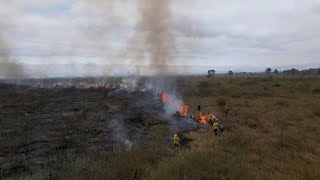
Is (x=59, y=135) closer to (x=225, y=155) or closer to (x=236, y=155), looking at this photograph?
(x=236, y=155)

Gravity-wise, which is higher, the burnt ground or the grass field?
the grass field

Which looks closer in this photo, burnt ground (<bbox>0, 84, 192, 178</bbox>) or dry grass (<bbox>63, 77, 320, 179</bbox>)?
dry grass (<bbox>63, 77, 320, 179</bbox>)

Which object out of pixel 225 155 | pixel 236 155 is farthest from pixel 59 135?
pixel 225 155

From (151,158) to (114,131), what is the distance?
10.7 m

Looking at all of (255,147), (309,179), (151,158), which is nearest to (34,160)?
(151,158)

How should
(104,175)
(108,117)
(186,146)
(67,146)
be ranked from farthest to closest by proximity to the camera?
(108,117), (67,146), (186,146), (104,175)

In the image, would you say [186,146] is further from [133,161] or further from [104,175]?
[104,175]

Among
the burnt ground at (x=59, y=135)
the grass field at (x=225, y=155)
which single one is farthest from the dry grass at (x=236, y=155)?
the burnt ground at (x=59, y=135)

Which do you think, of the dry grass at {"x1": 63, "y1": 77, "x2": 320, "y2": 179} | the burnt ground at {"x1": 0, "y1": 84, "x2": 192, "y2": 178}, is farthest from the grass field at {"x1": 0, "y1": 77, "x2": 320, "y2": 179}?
the burnt ground at {"x1": 0, "y1": 84, "x2": 192, "y2": 178}

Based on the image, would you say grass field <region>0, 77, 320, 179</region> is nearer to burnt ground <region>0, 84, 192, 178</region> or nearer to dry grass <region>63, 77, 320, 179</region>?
dry grass <region>63, 77, 320, 179</region>

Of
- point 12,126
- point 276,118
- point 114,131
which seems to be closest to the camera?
point 114,131

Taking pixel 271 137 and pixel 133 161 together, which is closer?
pixel 133 161

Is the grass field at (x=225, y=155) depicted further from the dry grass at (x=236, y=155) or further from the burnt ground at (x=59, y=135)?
the burnt ground at (x=59, y=135)

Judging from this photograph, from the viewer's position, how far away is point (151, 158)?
14523mm
